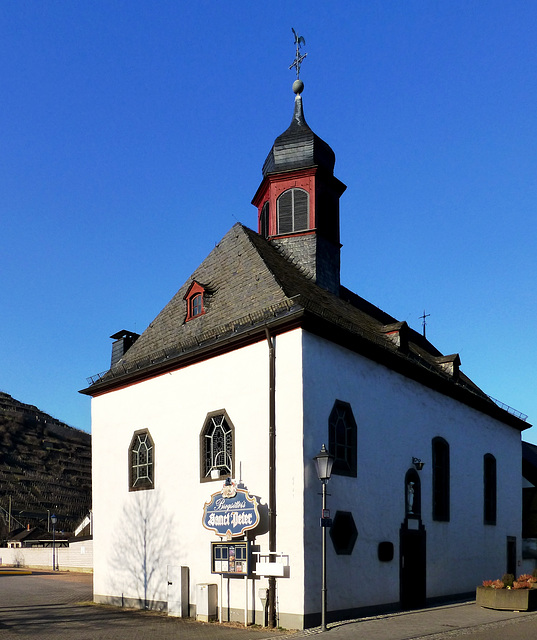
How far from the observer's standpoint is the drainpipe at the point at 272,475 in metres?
15.1

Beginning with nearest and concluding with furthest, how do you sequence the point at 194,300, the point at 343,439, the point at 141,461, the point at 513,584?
1. the point at 343,439
2. the point at 513,584
3. the point at 141,461
4. the point at 194,300

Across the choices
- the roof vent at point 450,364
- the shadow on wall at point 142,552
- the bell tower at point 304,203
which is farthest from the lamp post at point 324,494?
the roof vent at point 450,364

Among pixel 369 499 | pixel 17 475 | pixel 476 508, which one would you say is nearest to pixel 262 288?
pixel 369 499

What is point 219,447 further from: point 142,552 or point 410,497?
point 410,497

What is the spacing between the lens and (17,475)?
8719 cm

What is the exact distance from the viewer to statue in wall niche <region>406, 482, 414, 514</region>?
1916 centimetres

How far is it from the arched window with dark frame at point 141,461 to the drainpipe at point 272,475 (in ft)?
15.6

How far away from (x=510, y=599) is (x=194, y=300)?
10695mm

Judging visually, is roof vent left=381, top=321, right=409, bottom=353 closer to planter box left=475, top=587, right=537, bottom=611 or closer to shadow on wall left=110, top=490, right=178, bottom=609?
planter box left=475, top=587, right=537, bottom=611

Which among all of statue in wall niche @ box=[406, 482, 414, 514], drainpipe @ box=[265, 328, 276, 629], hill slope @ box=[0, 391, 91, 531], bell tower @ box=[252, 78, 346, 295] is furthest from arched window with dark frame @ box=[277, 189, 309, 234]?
hill slope @ box=[0, 391, 91, 531]

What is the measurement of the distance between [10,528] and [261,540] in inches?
2421

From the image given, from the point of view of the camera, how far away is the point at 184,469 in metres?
18.3

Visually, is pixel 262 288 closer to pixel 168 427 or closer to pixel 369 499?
pixel 168 427

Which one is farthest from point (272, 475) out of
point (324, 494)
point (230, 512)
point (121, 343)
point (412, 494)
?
point (121, 343)
